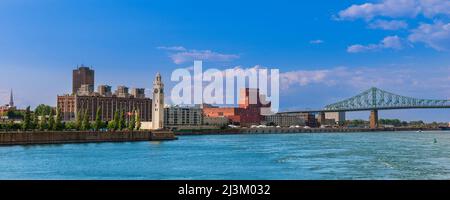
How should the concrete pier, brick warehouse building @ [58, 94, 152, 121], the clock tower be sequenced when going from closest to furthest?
the concrete pier, the clock tower, brick warehouse building @ [58, 94, 152, 121]

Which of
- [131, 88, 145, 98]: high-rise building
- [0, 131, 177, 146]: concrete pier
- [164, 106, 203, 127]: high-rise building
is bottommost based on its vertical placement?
[0, 131, 177, 146]: concrete pier

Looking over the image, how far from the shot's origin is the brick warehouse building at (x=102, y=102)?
82.1 m

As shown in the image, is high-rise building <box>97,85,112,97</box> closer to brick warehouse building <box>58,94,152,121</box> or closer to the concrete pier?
brick warehouse building <box>58,94,152,121</box>

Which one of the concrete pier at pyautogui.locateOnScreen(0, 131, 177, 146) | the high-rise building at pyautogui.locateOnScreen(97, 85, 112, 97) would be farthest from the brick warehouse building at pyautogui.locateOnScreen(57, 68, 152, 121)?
the concrete pier at pyautogui.locateOnScreen(0, 131, 177, 146)

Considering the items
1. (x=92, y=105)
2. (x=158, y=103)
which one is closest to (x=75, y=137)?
(x=158, y=103)

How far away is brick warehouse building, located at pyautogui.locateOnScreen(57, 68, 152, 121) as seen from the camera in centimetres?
8206

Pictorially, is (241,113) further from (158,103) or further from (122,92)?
(158,103)

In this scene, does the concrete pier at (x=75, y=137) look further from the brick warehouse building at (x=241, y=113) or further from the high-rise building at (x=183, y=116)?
the brick warehouse building at (x=241, y=113)

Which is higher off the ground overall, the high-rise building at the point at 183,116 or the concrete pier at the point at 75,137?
the high-rise building at the point at 183,116

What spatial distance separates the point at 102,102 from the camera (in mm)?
84062

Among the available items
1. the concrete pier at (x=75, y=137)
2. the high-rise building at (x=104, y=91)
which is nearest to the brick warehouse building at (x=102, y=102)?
the high-rise building at (x=104, y=91)

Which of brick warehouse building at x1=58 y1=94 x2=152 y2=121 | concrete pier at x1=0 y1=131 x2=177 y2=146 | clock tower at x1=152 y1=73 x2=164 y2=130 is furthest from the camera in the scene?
brick warehouse building at x1=58 y1=94 x2=152 y2=121
